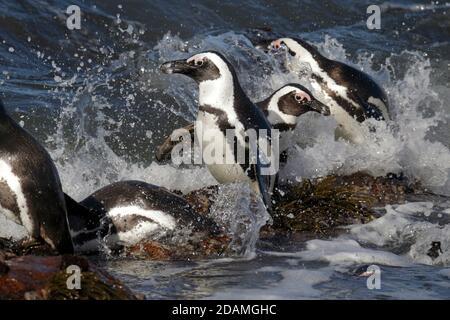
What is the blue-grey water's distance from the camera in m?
5.75

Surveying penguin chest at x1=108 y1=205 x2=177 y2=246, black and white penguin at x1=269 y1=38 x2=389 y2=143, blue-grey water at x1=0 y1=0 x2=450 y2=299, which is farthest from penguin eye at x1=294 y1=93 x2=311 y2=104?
penguin chest at x1=108 y1=205 x2=177 y2=246

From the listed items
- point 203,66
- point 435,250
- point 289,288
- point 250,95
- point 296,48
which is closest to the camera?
point 289,288

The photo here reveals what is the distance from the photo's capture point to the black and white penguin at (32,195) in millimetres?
5793

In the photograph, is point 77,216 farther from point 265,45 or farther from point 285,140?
point 265,45

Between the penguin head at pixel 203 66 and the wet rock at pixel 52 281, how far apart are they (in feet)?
10.7

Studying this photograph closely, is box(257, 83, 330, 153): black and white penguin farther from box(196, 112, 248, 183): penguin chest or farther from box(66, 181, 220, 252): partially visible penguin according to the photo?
box(66, 181, 220, 252): partially visible penguin

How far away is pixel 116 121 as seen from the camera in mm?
11109

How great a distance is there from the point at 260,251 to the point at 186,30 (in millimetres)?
8653

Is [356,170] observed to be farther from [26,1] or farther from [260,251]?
[26,1]

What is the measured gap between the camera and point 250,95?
1059 cm

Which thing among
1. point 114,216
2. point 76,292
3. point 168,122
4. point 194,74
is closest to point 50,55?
point 168,122

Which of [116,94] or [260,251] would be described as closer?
[260,251]

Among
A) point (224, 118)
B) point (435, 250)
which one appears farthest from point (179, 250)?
point (435, 250)

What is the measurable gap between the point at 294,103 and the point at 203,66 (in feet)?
3.90
